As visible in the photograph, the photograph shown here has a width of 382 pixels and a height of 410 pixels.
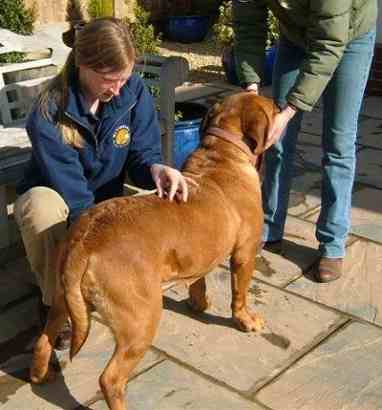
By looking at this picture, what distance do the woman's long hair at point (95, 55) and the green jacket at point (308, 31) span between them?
937mm

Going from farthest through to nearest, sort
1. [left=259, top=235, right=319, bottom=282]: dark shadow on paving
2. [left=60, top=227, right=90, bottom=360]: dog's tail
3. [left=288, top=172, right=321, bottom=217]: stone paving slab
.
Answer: [left=288, top=172, right=321, bottom=217]: stone paving slab
[left=259, top=235, right=319, bottom=282]: dark shadow on paving
[left=60, top=227, right=90, bottom=360]: dog's tail

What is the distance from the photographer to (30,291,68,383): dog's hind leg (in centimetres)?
292

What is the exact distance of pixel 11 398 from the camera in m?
2.99

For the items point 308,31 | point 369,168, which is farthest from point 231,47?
point 308,31

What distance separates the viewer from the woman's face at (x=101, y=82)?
2.97 m

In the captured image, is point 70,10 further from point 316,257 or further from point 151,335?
point 151,335

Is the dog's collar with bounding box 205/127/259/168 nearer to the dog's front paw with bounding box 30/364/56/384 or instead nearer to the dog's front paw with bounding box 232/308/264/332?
the dog's front paw with bounding box 232/308/264/332

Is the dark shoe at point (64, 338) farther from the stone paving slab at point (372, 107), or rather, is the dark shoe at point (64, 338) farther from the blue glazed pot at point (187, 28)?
the blue glazed pot at point (187, 28)

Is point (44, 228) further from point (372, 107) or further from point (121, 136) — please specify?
point (372, 107)

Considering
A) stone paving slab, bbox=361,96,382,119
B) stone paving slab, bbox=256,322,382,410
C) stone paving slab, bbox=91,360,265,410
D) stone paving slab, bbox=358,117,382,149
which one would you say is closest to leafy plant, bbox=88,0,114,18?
stone paving slab, bbox=361,96,382,119

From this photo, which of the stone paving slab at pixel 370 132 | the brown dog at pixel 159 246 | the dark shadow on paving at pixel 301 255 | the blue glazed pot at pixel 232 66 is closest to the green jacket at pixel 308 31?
the brown dog at pixel 159 246

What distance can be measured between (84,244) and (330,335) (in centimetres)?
158

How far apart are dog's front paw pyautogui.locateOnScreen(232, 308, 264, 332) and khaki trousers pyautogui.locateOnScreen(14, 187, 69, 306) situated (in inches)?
38.5

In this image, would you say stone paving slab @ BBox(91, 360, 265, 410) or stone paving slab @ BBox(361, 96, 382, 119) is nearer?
stone paving slab @ BBox(91, 360, 265, 410)
